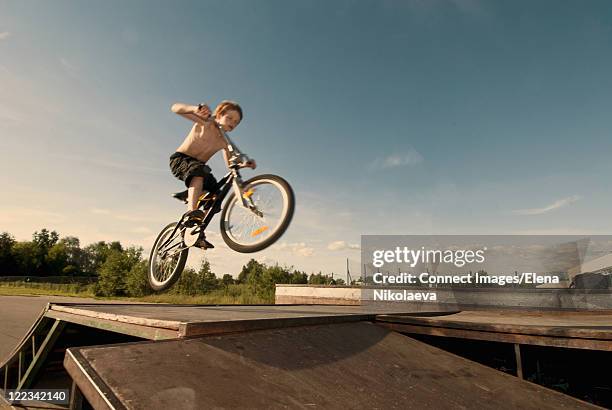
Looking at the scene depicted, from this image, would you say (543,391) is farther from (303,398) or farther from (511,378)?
(303,398)

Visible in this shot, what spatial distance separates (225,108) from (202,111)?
0.31m

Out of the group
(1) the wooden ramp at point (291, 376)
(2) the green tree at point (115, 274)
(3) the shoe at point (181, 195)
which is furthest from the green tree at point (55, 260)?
(1) the wooden ramp at point (291, 376)

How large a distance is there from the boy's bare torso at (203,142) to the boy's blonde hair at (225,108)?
0.17 m

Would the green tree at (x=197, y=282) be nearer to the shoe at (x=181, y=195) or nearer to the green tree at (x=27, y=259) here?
the shoe at (x=181, y=195)

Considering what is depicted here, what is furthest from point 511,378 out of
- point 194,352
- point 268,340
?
point 194,352

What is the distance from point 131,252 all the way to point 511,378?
93.3 ft

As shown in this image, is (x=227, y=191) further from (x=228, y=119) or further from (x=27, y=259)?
(x=27, y=259)

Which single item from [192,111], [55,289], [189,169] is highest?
[192,111]

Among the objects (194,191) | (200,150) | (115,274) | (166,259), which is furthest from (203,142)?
(115,274)

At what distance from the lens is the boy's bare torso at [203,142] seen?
3896mm

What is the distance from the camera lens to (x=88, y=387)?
1569 millimetres

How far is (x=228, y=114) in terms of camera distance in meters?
3.90

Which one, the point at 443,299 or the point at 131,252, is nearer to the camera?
the point at 443,299

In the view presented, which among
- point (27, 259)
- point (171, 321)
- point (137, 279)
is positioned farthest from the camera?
point (27, 259)
